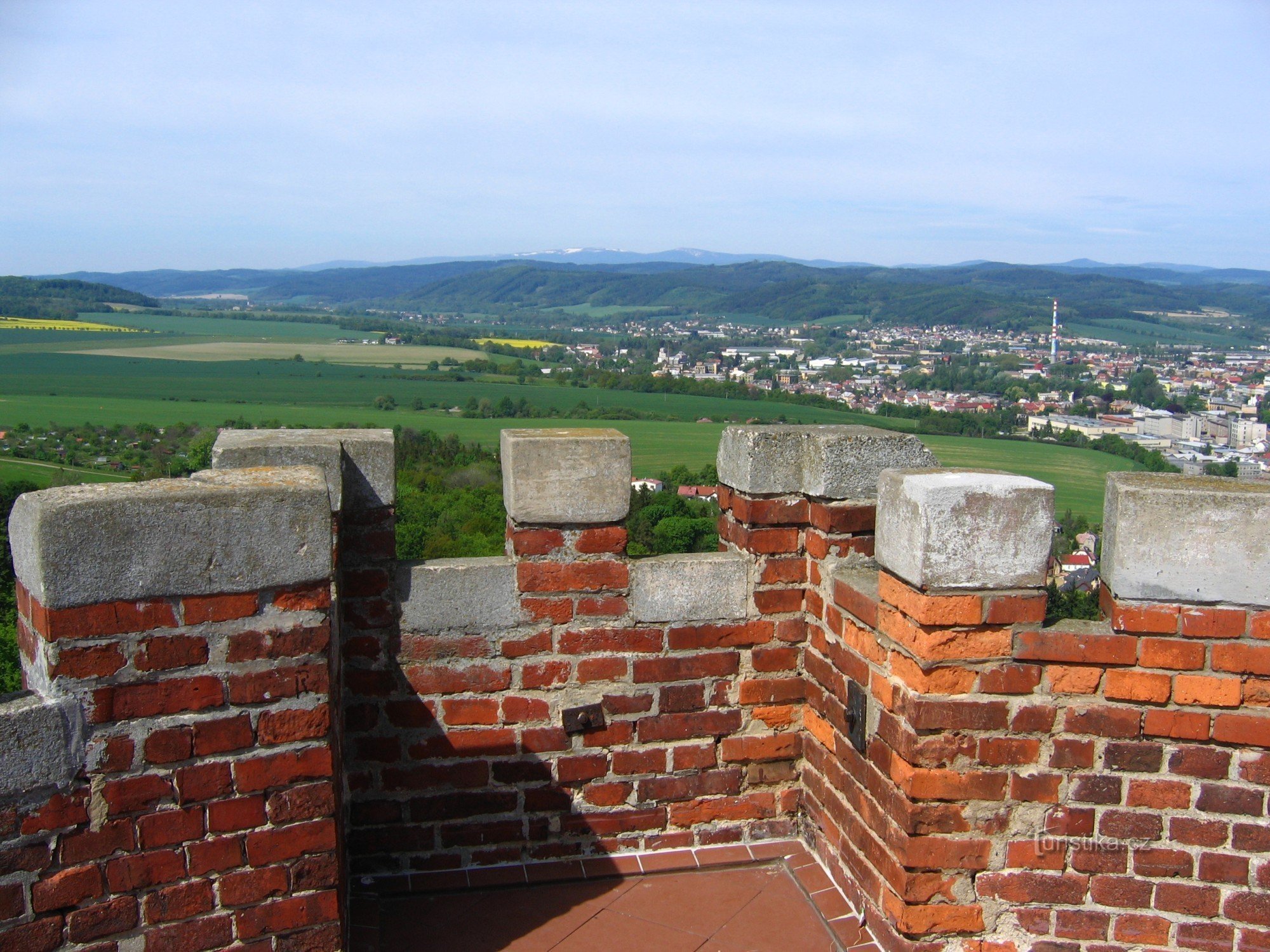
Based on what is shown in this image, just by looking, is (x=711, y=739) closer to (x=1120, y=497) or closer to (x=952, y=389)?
(x=1120, y=497)

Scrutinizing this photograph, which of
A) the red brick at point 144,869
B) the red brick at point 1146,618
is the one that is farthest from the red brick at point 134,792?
the red brick at point 1146,618

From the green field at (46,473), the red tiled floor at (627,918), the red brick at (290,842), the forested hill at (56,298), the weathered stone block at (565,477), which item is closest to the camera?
the red brick at (290,842)

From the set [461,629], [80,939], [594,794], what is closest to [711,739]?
[594,794]

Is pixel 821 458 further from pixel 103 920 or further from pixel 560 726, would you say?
pixel 103 920

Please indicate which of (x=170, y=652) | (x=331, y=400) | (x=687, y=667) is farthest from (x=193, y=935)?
(x=331, y=400)

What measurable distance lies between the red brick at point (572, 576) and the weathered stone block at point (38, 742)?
1.36 metres

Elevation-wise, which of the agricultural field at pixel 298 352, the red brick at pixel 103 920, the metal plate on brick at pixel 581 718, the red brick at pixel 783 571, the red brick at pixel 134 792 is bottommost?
the agricultural field at pixel 298 352

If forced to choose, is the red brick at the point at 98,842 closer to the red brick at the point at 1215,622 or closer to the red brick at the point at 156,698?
the red brick at the point at 156,698

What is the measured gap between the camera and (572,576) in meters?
3.03

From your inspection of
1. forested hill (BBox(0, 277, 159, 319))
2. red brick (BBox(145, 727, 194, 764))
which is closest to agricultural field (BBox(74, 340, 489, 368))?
forested hill (BBox(0, 277, 159, 319))

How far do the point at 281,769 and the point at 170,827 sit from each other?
0.25m

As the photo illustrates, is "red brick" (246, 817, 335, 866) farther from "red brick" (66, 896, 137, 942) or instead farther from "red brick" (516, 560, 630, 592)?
"red brick" (516, 560, 630, 592)

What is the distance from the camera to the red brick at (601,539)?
119 inches

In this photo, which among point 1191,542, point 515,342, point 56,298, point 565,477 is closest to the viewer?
point 1191,542
